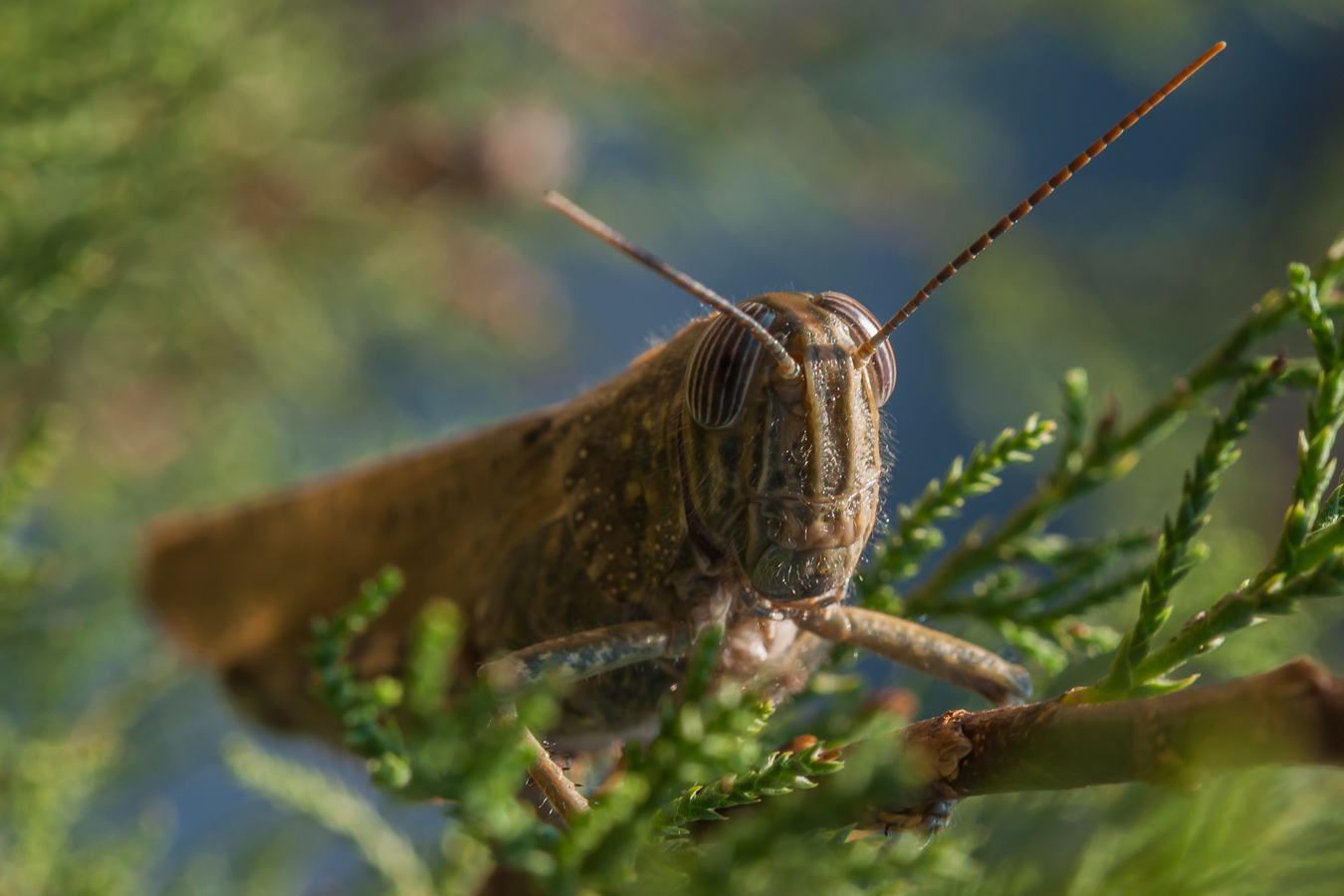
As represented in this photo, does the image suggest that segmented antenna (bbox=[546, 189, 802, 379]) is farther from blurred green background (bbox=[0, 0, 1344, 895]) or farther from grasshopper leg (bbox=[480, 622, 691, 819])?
grasshopper leg (bbox=[480, 622, 691, 819])

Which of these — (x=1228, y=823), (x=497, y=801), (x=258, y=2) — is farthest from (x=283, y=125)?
(x=1228, y=823)

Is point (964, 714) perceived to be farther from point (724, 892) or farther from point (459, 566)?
point (459, 566)

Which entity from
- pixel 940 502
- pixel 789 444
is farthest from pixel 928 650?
pixel 789 444

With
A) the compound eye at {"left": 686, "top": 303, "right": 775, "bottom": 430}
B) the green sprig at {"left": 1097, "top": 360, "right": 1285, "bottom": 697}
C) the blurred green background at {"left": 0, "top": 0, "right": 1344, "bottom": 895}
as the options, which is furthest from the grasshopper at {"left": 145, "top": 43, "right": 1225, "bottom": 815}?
the green sprig at {"left": 1097, "top": 360, "right": 1285, "bottom": 697}

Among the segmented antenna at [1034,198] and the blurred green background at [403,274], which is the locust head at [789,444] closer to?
A: the segmented antenna at [1034,198]

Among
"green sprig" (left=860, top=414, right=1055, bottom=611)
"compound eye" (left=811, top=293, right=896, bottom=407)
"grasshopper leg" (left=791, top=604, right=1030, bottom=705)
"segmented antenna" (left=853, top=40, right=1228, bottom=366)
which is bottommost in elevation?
"grasshopper leg" (left=791, top=604, right=1030, bottom=705)

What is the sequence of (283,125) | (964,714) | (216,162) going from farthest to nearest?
(283,125), (216,162), (964,714)

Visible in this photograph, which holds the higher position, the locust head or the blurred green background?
the locust head
